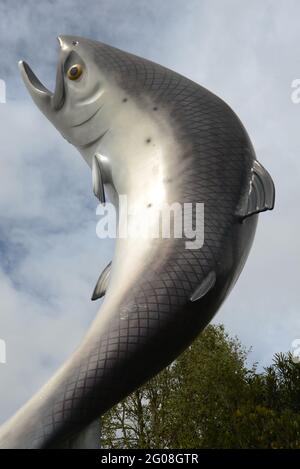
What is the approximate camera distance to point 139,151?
6.41 metres

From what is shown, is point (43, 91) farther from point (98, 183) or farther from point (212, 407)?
point (212, 407)

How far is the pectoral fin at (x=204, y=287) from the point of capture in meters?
5.22

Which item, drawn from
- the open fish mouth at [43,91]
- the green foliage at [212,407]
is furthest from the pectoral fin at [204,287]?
the green foliage at [212,407]

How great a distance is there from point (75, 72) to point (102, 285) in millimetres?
2902

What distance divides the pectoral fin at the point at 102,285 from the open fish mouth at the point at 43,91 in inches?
97.5

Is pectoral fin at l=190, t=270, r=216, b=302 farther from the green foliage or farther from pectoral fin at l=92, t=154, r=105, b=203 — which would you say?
the green foliage

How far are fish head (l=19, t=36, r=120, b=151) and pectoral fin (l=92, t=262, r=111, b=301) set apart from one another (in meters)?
1.71

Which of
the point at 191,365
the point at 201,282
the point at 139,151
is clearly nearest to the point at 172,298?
the point at 201,282

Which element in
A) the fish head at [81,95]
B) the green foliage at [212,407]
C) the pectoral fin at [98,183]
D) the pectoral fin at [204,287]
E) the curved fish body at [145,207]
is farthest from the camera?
the green foliage at [212,407]

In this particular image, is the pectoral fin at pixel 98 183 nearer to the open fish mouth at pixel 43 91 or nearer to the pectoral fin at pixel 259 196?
the open fish mouth at pixel 43 91

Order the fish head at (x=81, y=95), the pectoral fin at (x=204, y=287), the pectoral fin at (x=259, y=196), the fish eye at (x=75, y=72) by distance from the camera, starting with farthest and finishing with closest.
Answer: the fish eye at (x=75, y=72) < the fish head at (x=81, y=95) < the pectoral fin at (x=259, y=196) < the pectoral fin at (x=204, y=287)

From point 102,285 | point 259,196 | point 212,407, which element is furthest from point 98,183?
point 212,407

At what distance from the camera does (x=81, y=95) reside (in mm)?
7391

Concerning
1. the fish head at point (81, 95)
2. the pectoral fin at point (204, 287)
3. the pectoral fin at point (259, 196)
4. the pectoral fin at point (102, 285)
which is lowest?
the pectoral fin at point (204, 287)
